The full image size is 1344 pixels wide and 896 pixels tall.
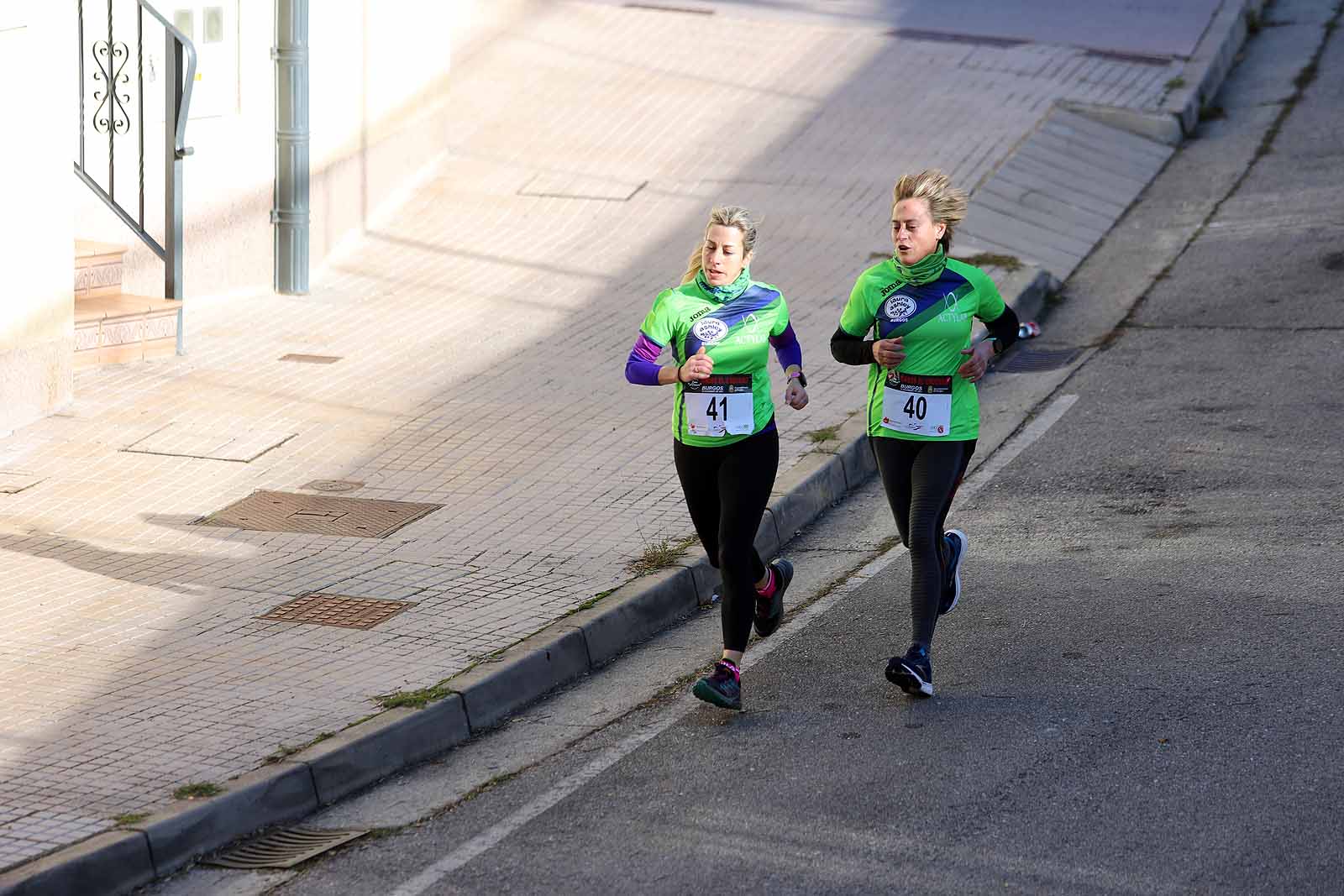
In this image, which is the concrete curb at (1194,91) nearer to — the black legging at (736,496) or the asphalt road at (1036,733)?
the asphalt road at (1036,733)

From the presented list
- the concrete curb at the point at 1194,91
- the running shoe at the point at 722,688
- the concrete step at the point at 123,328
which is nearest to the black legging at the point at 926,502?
the running shoe at the point at 722,688

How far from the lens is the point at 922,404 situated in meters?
6.79

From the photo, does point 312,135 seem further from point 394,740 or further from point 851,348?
point 394,740

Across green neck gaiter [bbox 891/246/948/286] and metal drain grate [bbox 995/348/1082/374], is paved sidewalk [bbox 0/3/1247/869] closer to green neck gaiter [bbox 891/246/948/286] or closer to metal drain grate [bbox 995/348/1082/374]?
metal drain grate [bbox 995/348/1082/374]

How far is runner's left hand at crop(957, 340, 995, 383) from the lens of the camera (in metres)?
6.73

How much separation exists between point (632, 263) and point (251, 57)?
3196 mm

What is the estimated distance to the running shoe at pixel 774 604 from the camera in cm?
725

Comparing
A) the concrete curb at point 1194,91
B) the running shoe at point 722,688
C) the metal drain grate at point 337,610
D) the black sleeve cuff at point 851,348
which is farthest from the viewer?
the concrete curb at point 1194,91

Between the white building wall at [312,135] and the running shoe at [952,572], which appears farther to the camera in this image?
the white building wall at [312,135]

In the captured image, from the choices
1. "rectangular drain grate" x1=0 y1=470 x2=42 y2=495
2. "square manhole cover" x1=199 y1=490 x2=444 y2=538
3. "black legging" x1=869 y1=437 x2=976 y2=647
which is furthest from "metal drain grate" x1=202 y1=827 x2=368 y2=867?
"rectangular drain grate" x1=0 y1=470 x2=42 y2=495

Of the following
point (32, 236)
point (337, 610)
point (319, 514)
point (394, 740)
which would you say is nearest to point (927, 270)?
point (394, 740)

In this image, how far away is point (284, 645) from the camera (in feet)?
23.6

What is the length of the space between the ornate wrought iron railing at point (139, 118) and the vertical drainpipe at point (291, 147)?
115cm

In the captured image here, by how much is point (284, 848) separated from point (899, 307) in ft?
9.62
